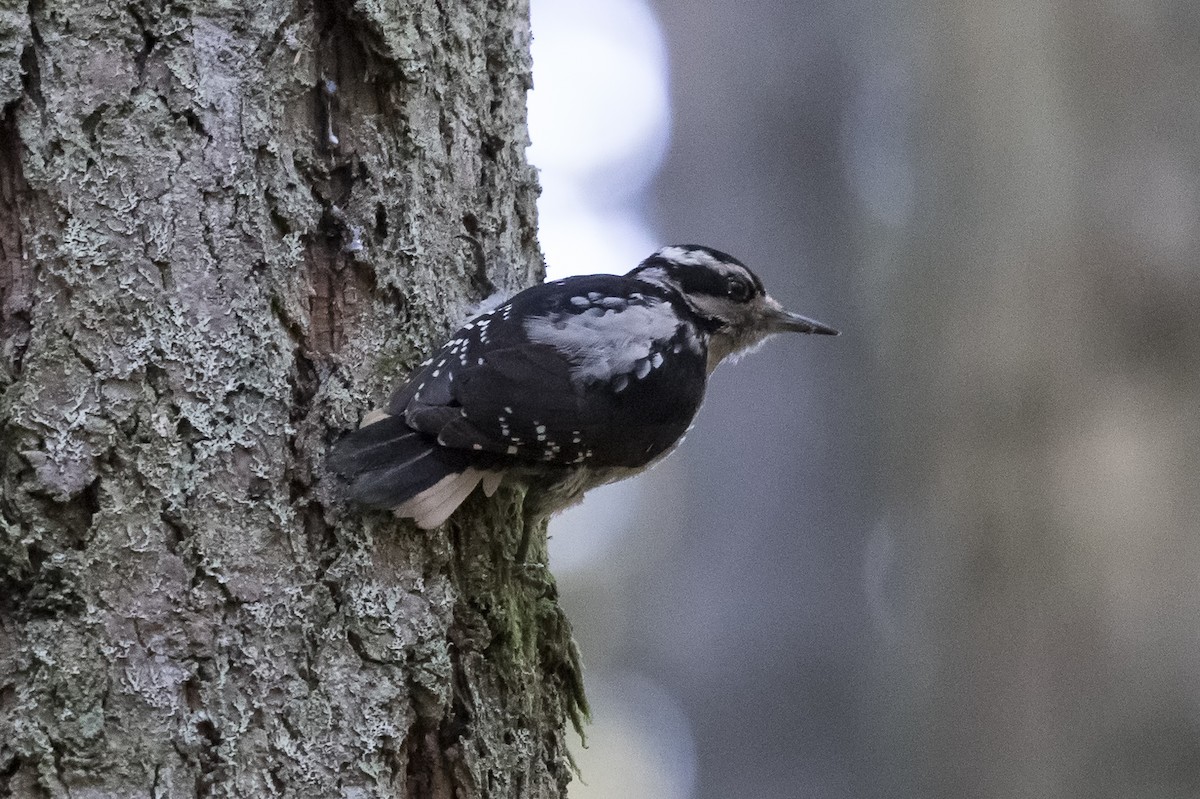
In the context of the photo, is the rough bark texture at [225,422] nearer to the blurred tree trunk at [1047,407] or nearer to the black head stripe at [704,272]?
the black head stripe at [704,272]

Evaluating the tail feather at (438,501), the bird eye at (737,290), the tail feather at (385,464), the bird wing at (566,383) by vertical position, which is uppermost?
the bird eye at (737,290)

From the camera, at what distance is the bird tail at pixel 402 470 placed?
6.48 feet

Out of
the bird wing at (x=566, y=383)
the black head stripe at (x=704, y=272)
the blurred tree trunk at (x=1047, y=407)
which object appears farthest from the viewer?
the blurred tree trunk at (x=1047, y=407)

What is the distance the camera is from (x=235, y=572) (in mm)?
1860

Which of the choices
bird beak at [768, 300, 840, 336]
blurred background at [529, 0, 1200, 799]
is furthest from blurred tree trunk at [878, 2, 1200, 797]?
bird beak at [768, 300, 840, 336]

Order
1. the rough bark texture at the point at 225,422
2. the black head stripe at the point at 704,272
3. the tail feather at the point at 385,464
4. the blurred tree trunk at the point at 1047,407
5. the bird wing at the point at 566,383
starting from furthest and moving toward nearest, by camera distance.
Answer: the blurred tree trunk at the point at 1047,407
the black head stripe at the point at 704,272
the bird wing at the point at 566,383
the tail feather at the point at 385,464
the rough bark texture at the point at 225,422

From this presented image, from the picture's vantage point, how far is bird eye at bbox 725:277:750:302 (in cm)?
302

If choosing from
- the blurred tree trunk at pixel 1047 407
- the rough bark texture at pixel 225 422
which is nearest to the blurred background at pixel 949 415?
the blurred tree trunk at pixel 1047 407

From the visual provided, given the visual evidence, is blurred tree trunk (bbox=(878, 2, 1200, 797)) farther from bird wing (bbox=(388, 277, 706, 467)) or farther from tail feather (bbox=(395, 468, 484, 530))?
tail feather (bbox=(395, 468, 484, 530))

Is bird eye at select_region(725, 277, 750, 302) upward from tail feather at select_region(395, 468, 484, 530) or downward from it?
upward

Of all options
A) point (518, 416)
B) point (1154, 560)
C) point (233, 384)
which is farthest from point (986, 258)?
point (233, 384)

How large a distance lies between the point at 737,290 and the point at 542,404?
92 centimetres

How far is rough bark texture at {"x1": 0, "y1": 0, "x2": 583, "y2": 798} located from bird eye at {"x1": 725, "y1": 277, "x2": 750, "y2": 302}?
97 cm

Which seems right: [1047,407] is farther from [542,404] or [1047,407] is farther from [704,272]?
[542,404]
